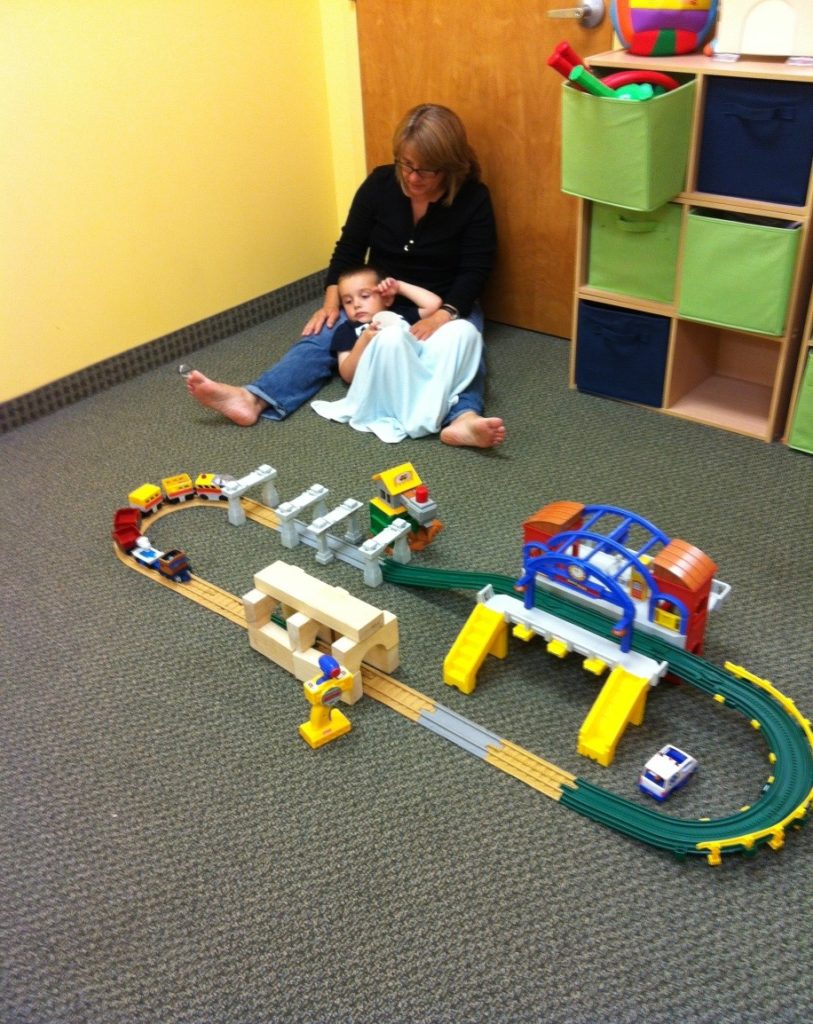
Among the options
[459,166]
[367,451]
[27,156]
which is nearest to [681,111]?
[459,166]

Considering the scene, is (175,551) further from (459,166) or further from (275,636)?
(459,166)

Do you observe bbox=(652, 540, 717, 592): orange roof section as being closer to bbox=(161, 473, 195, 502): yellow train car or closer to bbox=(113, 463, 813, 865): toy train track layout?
bbox=(113, 463, 813, 865): toy train track layout

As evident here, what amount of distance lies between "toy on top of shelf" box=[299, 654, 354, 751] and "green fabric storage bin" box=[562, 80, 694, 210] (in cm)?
119

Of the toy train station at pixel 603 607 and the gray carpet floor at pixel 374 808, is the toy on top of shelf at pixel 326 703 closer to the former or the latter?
the gray carpet floor at pixel 374 808

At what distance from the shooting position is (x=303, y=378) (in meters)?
2.42

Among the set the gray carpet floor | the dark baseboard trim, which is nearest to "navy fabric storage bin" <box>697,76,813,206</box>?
the gray carpet floor

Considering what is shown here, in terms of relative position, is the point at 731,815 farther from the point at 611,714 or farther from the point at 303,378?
the point at 303,378

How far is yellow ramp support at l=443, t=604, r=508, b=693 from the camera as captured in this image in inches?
59.6

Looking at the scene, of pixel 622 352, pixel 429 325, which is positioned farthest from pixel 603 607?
pixel 429 325

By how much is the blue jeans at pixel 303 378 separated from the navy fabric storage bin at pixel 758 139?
2.36ft

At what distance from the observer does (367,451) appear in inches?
86.7

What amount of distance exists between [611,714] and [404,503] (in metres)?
0.59

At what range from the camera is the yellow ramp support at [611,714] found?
1.38 m

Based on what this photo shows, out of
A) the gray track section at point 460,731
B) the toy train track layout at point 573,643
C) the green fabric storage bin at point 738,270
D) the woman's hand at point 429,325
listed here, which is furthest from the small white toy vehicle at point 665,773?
the woman's hand at point 429,325
